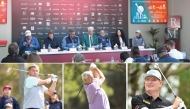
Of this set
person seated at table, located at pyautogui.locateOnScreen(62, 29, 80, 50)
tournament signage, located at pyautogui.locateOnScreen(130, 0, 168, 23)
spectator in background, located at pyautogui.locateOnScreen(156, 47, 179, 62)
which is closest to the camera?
spectator in background, located at pyautogui.locateOnScreen(156, 47, 179, 62)

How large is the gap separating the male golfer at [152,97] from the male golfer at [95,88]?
458 mm

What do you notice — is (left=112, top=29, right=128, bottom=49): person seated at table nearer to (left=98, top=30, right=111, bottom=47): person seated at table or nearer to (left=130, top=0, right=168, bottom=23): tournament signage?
(left=98, top=30, right=111, bottom=47): person seated at table

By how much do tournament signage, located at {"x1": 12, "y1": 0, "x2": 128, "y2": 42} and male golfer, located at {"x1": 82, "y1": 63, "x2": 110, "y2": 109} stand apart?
9.03 m

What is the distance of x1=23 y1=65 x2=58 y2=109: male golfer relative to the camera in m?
3.72

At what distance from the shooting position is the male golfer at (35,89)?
3725 millimetres

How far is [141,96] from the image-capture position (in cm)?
330

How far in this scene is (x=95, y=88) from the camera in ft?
12.3

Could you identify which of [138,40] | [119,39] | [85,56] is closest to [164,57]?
[85,56]

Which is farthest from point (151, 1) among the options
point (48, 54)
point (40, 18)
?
A: point (48, 54)

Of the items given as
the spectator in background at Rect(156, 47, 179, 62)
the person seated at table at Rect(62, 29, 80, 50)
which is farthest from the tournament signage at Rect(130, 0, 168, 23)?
the spectator in background at Rect(156, 47, 179, 62)

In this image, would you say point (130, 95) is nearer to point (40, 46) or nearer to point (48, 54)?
point (48, 54)

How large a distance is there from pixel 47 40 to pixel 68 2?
194 cm

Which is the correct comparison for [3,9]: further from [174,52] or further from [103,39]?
[174,52]

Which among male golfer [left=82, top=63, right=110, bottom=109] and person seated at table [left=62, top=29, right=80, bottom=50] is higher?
person seated at table [left=62, top=29, right=80, bottom=50]
